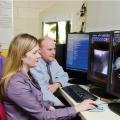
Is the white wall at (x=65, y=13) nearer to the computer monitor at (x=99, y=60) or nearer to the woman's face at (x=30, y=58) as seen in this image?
the computer monitor at (x=99, y=60)

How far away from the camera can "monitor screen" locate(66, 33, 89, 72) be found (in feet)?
8.04

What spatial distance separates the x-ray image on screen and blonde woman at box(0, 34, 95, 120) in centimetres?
45

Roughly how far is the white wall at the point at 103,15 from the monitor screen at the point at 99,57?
347 millimetres

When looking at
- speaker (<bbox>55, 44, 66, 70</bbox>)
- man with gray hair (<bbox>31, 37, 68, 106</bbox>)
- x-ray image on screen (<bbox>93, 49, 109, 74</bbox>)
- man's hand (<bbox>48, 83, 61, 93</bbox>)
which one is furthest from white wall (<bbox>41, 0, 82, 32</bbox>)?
x-ray image on screen (<bbox>93, 49, 109, 74</bbox>)

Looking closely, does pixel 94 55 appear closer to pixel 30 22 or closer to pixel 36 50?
pixel 36 50

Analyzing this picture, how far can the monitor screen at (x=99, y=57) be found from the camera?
194cm

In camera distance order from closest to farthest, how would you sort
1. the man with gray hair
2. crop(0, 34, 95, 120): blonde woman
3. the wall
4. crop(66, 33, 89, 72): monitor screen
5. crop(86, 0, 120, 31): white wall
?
crop(0, 34, 95, 120): blonde woman < the man with gray hair < crop(86, 0, 120, 31): white wall < crop(66, 33, 89, 72): monitor screen < the wall

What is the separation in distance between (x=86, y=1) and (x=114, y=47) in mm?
1497

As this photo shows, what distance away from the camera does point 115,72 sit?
1.66m

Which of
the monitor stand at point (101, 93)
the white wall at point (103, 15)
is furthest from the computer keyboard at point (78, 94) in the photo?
the white wall at point (103, 15)

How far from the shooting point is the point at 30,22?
12.2 feet

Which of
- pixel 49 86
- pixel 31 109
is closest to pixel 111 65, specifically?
pixel 31 109

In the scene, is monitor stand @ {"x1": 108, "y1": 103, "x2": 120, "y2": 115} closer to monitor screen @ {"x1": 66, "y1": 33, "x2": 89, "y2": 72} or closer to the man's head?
monitor screen @ {"x1": 66, "y1": 33, "x2": 89, "y2": 72}

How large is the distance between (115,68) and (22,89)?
0.66 metres
